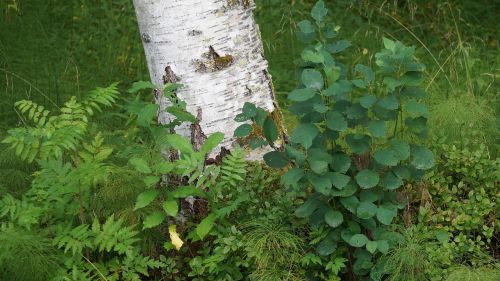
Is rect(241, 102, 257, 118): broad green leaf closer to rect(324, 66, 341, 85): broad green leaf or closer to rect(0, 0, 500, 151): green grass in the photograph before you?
rect(324, 66, 341, 85): broad green leaf

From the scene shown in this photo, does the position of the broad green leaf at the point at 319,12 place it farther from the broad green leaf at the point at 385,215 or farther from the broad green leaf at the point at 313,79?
the broad green leaf at the point at 385,215

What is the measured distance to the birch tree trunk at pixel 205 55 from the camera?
11.4 ft

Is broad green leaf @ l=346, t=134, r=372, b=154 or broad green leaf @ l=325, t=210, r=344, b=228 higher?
Answer: broad green leaf @ l=346, t=134, r=372, b=154

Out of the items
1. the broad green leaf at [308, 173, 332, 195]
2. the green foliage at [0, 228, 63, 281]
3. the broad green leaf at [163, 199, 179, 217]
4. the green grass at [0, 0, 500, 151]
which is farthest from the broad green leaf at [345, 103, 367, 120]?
the green grass at [0, 0, 500, 151]

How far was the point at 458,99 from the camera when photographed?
408 cm

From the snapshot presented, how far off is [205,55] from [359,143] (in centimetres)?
76

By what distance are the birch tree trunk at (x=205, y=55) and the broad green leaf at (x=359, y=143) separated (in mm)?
593

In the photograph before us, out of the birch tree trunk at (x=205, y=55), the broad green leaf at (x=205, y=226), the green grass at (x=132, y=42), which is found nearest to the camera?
the broad green leaf at (x=205, y=226)

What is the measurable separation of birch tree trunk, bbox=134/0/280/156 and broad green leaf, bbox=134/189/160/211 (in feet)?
1.27

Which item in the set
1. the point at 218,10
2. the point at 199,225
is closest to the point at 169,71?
the point at 218,10

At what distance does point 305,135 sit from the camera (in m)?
3.03

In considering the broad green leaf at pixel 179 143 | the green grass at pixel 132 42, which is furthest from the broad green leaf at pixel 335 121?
the green grass at pixel 132 42

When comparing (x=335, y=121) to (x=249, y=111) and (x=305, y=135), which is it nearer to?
(x=305, y=135)

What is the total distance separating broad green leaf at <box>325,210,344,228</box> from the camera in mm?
3092
